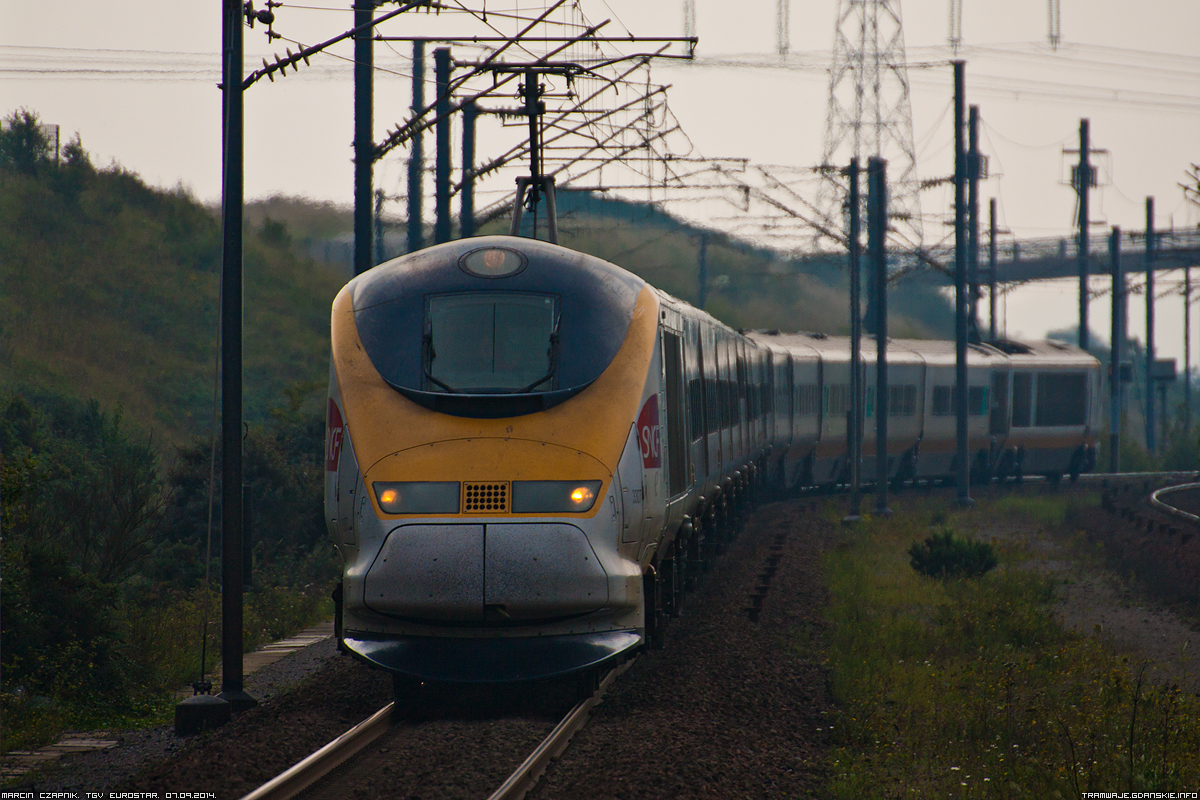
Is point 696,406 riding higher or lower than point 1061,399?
lower

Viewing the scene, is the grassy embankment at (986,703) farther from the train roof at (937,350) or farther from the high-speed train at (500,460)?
the train roof at (937,350)

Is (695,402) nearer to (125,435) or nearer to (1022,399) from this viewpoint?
(125,435)

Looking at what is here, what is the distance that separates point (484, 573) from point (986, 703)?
4.05 meters

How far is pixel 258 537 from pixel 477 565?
12.8m

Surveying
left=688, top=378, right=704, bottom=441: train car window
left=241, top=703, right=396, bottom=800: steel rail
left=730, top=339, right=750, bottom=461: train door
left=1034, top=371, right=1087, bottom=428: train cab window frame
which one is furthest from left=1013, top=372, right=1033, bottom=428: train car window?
left=241, top=703, right=396, bottom=800: steel rail

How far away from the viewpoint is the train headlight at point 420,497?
8617mm

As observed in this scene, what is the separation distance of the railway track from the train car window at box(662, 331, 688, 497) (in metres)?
2.20

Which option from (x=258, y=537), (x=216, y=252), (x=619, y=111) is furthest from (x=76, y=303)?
(x=619, y=111)

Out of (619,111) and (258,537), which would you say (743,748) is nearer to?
(619,111)

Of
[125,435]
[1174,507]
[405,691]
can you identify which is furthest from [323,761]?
[1174,507]

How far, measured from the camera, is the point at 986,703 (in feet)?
31.8

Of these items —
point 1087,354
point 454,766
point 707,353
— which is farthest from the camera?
point 1087,354

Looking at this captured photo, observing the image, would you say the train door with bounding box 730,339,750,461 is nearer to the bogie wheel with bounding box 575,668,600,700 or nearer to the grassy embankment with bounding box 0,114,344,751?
the grassy embankment with bounding box 0,114,344,751

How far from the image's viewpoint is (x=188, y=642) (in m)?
13.0
